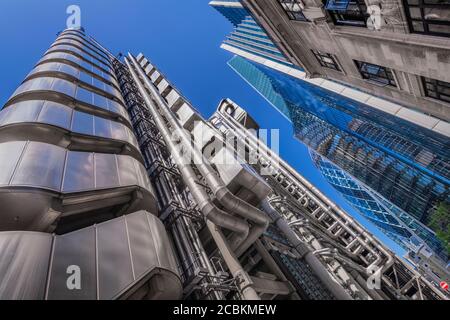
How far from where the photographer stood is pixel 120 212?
11070 millimetres

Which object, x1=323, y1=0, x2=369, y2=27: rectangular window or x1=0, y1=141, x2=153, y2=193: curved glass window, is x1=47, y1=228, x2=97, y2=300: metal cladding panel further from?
x1=323, y1=0, x2=369, y2=27: rectangular window

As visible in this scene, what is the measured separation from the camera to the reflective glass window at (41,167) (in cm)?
837

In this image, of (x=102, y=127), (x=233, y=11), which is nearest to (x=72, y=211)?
(x=102, y=127)

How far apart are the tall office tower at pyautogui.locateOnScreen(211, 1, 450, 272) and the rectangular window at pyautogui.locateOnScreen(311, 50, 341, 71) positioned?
12cm

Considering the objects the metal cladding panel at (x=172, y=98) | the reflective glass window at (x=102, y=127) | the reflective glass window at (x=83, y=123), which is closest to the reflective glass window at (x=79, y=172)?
the reflective glass window at (x=83, y=123)

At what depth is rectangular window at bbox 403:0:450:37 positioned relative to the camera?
10383 mm

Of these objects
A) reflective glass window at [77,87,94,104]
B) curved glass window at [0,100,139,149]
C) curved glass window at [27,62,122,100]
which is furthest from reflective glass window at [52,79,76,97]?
curved glass window at [27,62,122,100]

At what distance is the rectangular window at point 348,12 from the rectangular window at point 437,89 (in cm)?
468

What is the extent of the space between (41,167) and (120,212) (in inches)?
134

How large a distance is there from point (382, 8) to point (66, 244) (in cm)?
1608

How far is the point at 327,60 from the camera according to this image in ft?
70.1

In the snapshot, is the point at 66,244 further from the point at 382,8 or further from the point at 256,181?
the point at 382,8
